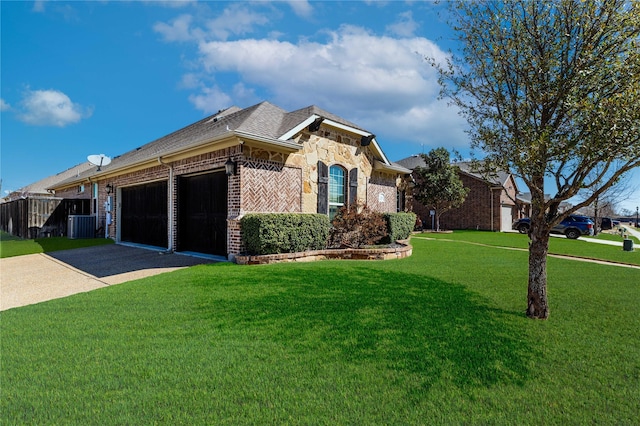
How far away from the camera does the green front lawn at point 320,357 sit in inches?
94.8

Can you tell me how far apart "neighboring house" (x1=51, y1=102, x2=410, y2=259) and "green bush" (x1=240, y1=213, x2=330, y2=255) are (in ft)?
1.63

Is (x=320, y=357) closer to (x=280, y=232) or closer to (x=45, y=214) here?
(x=280, y=232)

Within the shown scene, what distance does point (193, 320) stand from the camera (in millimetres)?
4281

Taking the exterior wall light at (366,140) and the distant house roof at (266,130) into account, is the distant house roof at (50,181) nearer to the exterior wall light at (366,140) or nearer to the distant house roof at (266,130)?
the distant house roof at (266,130)

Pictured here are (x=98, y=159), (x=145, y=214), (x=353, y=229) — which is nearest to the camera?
(x=353, y=229)

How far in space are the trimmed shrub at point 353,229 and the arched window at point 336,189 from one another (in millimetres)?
853

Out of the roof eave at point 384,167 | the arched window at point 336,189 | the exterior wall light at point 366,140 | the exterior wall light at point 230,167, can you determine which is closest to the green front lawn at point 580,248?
the roof eave at point 384,167

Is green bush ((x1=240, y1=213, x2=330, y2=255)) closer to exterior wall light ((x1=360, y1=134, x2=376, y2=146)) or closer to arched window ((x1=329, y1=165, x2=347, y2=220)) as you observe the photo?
arched window ((x1=329, y1=165, x2=347, y2=220))

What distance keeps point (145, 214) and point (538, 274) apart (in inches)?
535

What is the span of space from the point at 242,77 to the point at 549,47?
9.47 meters

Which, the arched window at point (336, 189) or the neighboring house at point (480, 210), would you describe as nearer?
the arched window at point (336, 189)

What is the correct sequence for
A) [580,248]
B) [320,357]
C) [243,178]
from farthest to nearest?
[580,248] → [243,178] → [320,357]

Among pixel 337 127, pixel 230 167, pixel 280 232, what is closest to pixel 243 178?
pixel 230 167

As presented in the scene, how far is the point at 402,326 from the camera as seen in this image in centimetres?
407
